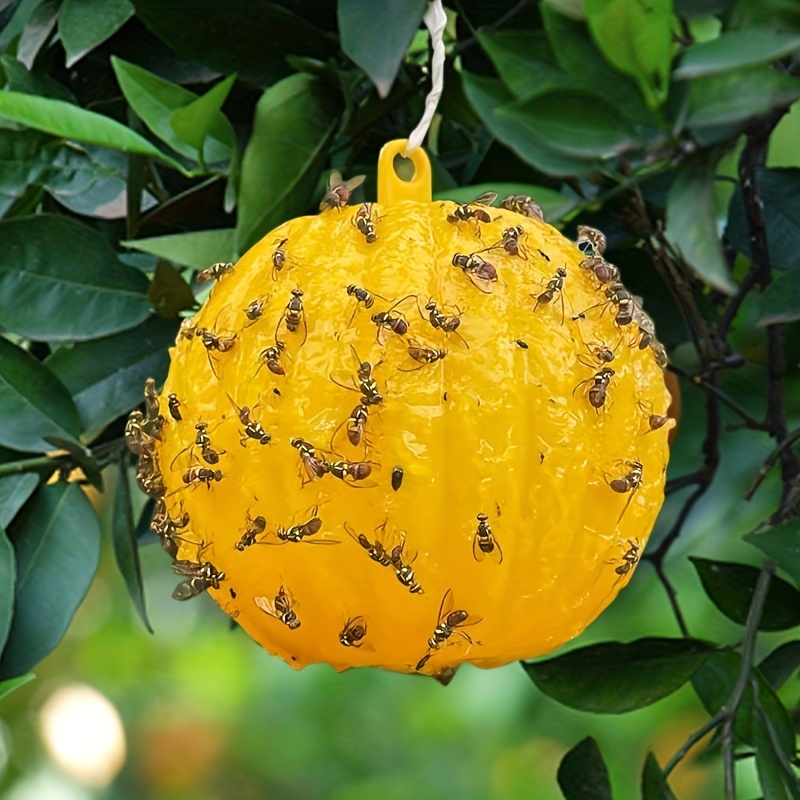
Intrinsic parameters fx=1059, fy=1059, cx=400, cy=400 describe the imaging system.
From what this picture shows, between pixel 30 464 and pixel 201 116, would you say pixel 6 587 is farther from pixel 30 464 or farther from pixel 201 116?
pixel 201 116

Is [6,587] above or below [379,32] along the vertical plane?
below

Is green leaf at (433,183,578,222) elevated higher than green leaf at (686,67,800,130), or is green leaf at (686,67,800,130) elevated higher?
green leaf at (686,67,800,130)

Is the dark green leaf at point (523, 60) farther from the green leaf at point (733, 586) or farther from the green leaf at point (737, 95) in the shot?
the green leaf at point (733, 586)

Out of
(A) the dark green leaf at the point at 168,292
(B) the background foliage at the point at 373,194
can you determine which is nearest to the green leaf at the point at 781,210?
(B) the background foliage at the point at 373,194

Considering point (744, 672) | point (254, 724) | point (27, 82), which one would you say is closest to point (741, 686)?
point (744, 672)

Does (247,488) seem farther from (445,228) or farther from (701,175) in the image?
(701,175)

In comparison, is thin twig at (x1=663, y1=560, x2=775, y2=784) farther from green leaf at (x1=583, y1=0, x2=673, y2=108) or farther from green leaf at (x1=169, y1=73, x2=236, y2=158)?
green leaf at (x1=169, y1=73, x2=236, y2=158)

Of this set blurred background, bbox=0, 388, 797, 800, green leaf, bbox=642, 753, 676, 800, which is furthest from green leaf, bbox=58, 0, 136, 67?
blurred background, bbox=0, 388, 797, 800
